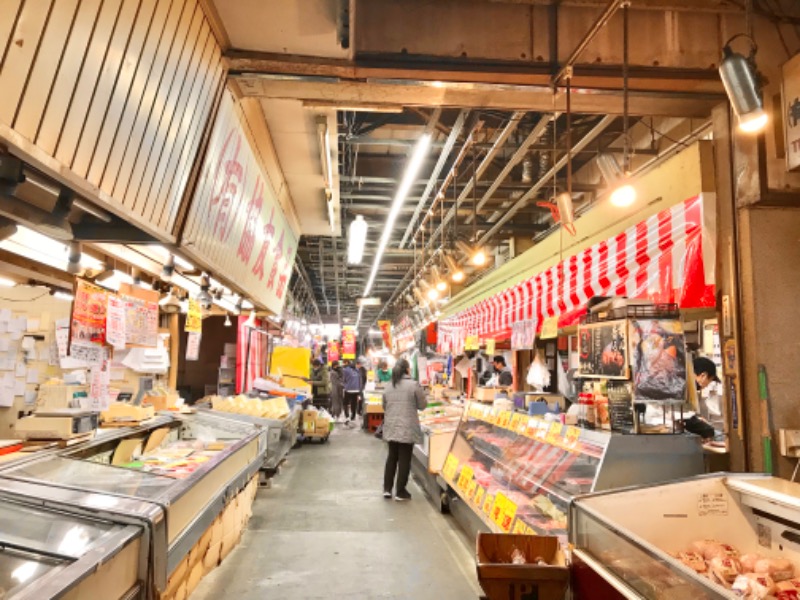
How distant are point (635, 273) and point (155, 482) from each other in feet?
14.9

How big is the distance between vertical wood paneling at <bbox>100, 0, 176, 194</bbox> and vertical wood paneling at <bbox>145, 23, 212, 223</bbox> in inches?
15.2

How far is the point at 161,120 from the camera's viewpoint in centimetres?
331

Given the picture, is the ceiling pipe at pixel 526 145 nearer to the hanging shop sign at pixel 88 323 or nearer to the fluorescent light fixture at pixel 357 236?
the fluorescent light fixture at pixel 357 236

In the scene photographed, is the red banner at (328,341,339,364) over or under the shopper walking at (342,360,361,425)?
over

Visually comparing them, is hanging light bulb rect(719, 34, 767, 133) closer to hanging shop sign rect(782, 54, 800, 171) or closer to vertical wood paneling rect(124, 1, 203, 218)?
hanging shop sign rect(782, 54, 800, 171)

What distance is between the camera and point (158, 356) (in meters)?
8.06

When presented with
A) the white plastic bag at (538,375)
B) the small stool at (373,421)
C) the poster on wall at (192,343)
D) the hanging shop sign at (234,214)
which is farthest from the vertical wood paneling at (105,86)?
the small stool at (373,421)

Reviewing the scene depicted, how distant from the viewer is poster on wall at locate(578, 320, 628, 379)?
13.3ft

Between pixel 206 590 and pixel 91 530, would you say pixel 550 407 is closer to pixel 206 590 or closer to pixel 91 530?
pixel 206 590

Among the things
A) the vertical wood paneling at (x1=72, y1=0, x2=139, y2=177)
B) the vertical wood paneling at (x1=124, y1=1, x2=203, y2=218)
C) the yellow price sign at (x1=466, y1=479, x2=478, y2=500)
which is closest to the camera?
the vertical wood paneling at (x1=72, y1=0, x2=139, y2=177)

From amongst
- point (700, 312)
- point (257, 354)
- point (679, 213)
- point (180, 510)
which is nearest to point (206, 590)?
point (180, 510)

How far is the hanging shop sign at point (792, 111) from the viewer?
3.69 metres

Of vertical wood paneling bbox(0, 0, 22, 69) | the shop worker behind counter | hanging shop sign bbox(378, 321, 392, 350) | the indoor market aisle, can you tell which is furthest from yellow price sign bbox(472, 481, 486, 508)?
hanging shop sign bbox(378, 321, 392, 350)

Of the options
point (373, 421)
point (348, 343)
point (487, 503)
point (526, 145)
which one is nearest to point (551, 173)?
point (526, 145)
